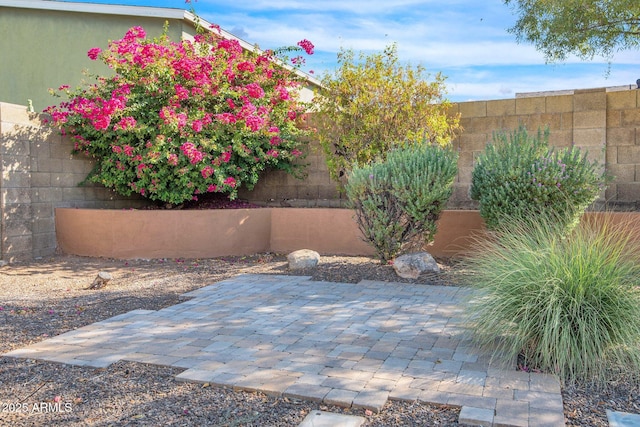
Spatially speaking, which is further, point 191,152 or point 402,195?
point 191,152

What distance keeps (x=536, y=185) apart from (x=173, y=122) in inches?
213

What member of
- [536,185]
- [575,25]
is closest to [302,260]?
[536,185]

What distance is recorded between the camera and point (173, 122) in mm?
8445

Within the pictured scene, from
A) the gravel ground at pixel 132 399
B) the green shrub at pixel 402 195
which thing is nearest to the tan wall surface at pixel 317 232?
the green shrub at pixel 402 195

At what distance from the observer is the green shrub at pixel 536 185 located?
651 centimetres

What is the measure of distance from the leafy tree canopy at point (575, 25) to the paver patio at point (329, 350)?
21.8 feet

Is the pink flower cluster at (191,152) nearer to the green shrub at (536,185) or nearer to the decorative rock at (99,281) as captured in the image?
the decorative rock at (99,281)

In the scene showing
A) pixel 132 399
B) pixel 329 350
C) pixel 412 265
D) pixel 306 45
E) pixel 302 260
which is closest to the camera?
pixel 132 399

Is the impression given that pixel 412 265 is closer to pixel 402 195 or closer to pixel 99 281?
pixel 402 195

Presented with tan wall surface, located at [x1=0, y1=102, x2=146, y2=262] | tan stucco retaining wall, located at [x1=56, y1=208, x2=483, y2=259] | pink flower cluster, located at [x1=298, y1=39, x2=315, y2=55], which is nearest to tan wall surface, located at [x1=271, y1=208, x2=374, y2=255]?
tan stucco retaining wall, located at [x1=56, y1=208, x2=483, y2=259]

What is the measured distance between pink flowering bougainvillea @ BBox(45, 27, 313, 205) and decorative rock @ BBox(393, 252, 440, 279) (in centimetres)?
355

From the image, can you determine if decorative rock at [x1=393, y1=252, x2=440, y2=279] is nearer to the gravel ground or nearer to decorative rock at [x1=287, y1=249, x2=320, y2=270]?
decorative rock at [x1=287, y1=249, x2=320, y2=270]

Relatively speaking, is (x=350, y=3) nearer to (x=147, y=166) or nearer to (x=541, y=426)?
(x=147, y=166)

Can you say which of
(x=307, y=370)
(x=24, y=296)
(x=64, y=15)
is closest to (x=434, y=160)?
(x=307, y=370)
